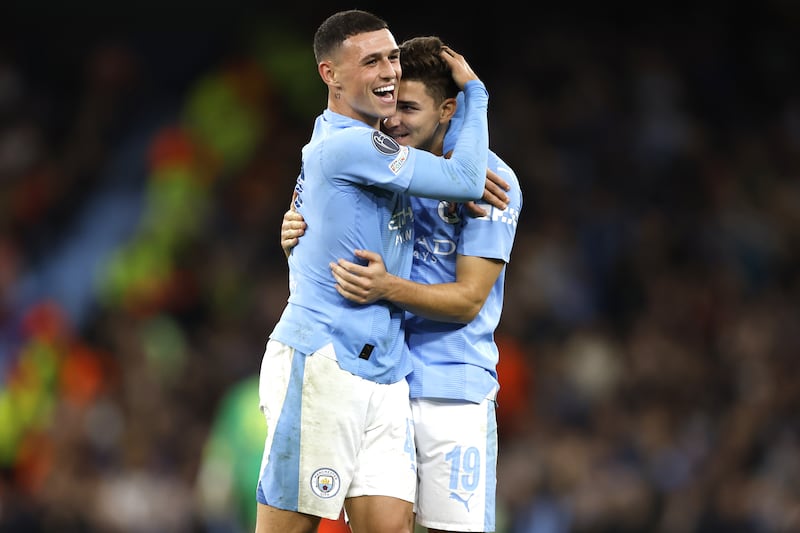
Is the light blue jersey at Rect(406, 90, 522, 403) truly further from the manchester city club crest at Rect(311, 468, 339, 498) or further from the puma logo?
the manchester city club crest at Rect(311, 468, 339, 498)

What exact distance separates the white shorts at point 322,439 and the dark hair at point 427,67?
3.71 ft

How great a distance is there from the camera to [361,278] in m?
4.12

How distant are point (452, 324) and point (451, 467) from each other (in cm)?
52

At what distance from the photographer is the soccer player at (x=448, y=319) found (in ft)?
14.4

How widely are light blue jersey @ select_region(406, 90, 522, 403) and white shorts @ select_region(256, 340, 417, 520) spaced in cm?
32

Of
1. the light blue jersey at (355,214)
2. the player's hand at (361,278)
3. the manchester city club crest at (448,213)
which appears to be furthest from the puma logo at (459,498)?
the manchester city club crest at (448,213)

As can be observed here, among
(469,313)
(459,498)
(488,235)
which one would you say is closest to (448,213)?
(488,235)

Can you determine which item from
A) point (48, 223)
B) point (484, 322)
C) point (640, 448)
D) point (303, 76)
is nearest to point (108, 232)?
point (48, 223)

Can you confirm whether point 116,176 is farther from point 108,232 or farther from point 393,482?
point 393,482

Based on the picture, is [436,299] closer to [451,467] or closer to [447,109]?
[451,467]

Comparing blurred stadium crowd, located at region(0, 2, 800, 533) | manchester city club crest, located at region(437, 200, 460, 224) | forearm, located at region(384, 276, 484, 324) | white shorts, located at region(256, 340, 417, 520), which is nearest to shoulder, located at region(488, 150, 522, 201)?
manchester city club crest, located at region(437, 200, 460, 224)

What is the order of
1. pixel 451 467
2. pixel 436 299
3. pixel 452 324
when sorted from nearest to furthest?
1. pixel 436 299
2. pixel 451 467
3. pixel 452 324

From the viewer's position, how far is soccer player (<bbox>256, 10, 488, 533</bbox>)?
4090 millimetres

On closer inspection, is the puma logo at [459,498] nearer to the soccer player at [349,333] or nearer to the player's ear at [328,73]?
the soccer player at [349,333]
